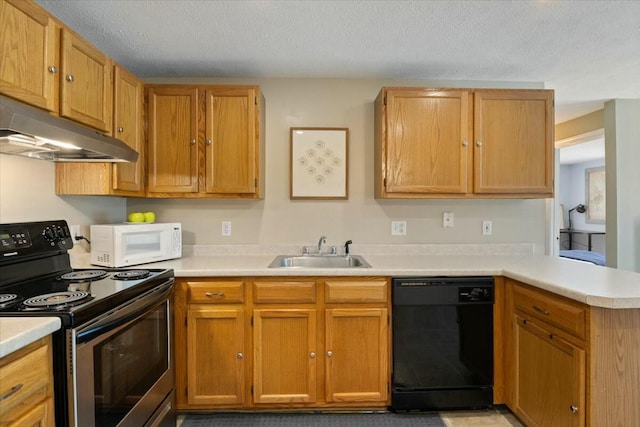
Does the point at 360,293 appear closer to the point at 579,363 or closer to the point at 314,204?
the point at 314,204

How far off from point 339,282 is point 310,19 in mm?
1477

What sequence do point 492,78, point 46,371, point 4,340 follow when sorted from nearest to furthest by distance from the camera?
point 4,340 → point 46,371 → point 492,78

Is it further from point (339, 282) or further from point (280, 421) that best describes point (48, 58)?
point (280, 421)

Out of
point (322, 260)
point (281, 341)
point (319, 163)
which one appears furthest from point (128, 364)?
point (319, 163)

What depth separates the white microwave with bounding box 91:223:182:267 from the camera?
197cm

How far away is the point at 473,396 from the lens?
198 cm

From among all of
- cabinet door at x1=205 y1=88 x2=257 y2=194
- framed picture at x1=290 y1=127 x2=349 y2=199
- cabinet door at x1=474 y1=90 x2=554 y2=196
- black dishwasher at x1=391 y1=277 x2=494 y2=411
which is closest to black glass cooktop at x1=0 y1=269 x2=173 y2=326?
cabinet door at x1=205 y1=88 x2=257 y2=194

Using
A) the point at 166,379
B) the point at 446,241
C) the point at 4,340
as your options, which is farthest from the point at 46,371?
the point at 446,241

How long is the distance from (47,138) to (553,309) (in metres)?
2.29

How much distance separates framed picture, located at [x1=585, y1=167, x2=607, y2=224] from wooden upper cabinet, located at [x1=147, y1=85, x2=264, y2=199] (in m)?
7.33

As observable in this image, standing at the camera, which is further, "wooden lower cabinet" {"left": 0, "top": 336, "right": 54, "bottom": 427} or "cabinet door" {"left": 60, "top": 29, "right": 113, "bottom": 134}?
"cabinet door" {"left": 60, "top": 29, "right": 113, "bottom": 134}

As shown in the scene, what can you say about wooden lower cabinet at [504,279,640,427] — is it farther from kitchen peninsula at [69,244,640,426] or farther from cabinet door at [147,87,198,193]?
cabinet door at [147,87,198,193]

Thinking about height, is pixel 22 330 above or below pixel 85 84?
below

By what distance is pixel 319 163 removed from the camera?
2.58 m
